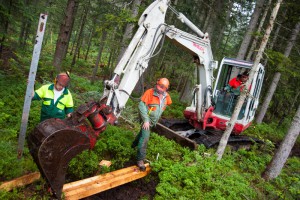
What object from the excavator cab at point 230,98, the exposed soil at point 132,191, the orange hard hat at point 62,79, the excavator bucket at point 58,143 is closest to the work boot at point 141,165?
the exposed soil at point 132,191

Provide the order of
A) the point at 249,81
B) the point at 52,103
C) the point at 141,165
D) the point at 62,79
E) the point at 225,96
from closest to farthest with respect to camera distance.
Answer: the point at 62,79 < the point at 52,103 < the point at 141,165 < the point at 249,81 < the point at 225,96

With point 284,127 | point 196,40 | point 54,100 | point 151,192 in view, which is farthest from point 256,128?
point 54,100

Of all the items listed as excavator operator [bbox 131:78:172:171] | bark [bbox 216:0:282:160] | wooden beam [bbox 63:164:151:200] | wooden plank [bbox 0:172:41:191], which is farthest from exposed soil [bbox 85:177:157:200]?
bark [bbox 216:0:282:160]

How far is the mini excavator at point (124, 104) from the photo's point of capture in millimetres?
3312

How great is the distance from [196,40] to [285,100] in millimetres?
13991

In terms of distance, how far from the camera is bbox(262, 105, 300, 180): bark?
6.54 meters

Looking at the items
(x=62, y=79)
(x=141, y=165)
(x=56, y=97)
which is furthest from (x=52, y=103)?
(x=141, y=165)

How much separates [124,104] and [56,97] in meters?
1.31

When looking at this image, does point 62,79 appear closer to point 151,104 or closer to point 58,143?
point 58,143

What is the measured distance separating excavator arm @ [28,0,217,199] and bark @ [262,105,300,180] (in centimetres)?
242

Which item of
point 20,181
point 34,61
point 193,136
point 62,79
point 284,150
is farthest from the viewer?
point 193,136

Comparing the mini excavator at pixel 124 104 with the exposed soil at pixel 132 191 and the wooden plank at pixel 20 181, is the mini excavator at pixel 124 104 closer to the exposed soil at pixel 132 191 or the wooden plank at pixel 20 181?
the wooden plank at pixel 20 181

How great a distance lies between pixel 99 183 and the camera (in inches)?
167

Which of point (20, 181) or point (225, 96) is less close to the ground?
point (225, 96)
